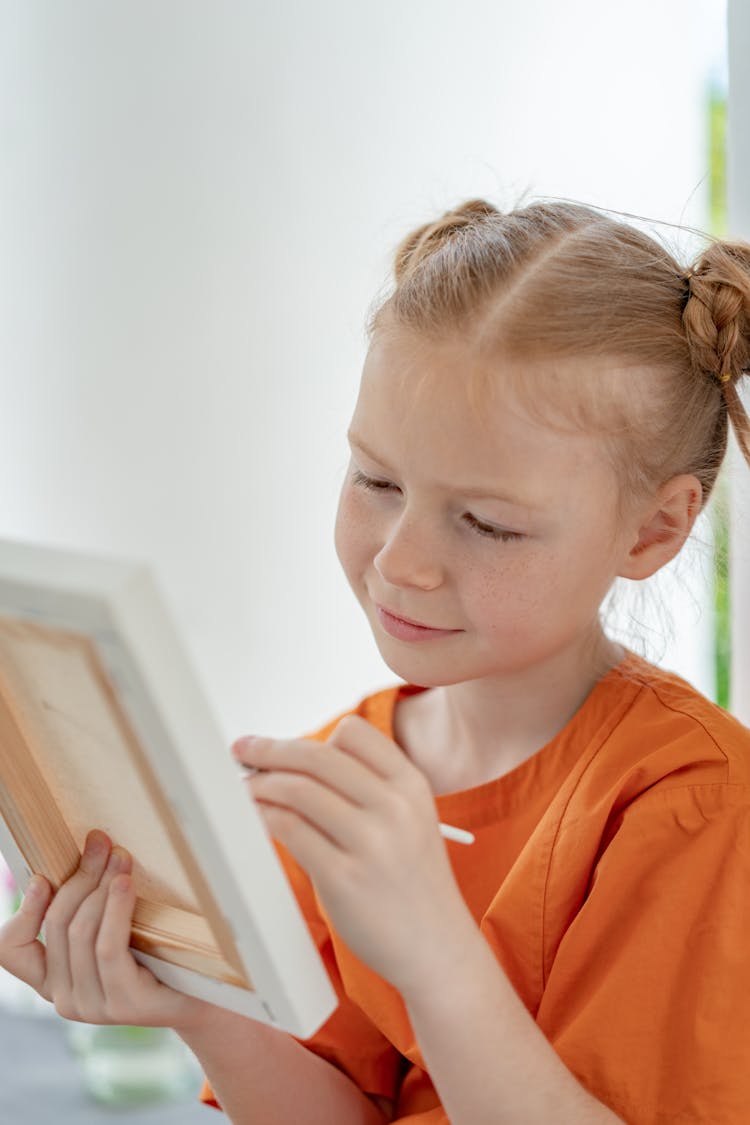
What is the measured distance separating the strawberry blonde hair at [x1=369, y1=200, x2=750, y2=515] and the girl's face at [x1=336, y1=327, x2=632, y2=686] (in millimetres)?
25

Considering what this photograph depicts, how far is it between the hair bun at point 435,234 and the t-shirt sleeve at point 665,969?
1.47 feet

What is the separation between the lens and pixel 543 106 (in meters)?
1.71

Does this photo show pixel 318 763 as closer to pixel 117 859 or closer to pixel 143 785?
pixel 143 785

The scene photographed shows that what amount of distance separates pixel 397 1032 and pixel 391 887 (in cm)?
40

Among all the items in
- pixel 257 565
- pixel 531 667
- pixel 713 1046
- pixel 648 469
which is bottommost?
pixel 257 565

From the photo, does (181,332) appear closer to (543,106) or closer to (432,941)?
(543,106)

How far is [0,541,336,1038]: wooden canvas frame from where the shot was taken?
0.57 m

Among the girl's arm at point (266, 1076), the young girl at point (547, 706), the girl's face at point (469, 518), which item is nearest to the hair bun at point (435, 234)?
the young girl at point (547, 706)

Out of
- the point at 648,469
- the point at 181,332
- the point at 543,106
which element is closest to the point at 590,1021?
the point at 648,469

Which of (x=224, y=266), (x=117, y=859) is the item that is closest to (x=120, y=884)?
(x=117, y=859)

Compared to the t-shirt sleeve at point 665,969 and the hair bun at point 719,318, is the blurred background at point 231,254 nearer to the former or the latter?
the hair bun at point 719,318

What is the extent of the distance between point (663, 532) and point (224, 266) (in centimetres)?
125

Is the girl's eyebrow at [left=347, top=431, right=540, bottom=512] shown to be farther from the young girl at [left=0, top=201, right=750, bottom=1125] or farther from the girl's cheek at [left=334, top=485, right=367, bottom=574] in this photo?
the girl's cheek at [left=334, top=485, right=367, bottom=574]

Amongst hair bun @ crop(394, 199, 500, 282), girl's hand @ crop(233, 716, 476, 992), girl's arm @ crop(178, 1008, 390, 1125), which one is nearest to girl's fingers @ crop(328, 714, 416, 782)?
girl's hand @ crop(233, 716, 476, 992)
